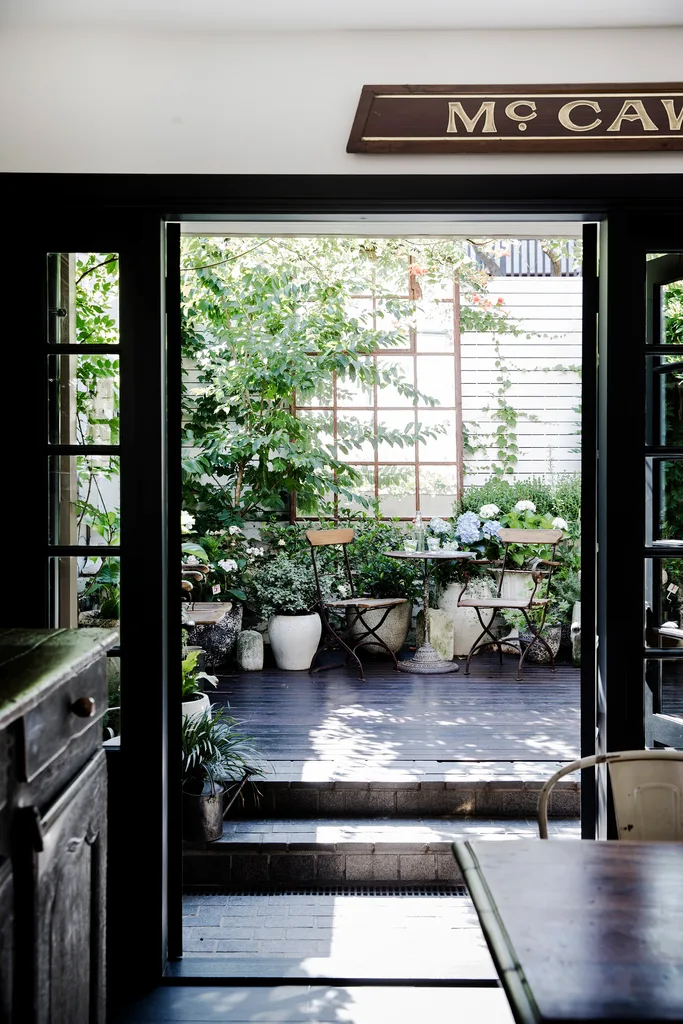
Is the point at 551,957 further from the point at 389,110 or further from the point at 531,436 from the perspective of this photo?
the point at 531,436

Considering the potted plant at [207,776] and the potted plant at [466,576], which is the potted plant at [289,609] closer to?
the potted plant at [466,576]

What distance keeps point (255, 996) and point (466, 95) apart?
2706 millimetres

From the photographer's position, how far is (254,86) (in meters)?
2.32

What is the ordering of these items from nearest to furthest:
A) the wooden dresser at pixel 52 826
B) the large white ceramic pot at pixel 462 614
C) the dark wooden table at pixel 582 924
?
the dark wooden table at pixel 582 924 → the wooden dresser at pixel 52 826 → the large white ceramic pot at pixel 462 614

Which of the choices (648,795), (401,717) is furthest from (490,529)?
(648,795)

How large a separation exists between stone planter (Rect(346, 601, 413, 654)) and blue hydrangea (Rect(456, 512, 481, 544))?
74 cm

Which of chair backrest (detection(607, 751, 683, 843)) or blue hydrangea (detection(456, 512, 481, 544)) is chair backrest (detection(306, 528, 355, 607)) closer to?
blue hydrangea (detection(456, 512, 481, 544))

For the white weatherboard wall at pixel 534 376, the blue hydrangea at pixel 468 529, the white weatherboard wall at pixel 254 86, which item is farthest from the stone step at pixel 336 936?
the white weatherboard wall at pixel 534 376

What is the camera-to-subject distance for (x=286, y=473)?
6.76 metres

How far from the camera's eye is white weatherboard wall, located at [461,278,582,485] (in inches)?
295

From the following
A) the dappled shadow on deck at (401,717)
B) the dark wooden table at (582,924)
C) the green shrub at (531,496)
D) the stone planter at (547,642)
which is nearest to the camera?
the dark wooden table at (582,924)

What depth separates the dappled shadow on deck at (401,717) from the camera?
405 centimetres

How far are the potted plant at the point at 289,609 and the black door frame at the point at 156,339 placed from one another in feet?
12.5

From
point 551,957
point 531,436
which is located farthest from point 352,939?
point 531,436
